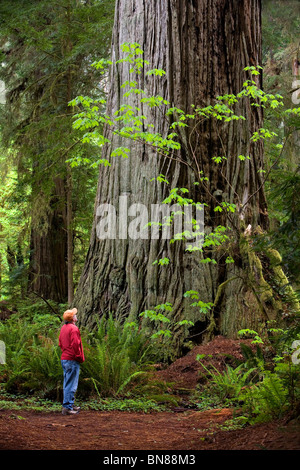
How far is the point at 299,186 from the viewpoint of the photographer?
11.9 feet

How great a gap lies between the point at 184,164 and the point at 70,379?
156 inches

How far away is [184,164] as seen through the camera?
8.11 meters

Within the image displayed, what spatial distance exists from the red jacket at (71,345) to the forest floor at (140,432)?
0.64 m

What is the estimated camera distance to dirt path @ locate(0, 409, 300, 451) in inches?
137

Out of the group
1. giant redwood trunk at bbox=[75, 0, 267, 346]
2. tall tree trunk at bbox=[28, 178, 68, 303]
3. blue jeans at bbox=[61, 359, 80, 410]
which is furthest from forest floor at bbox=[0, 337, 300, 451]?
tall tree trunk at bbox=[28, 178, 68, 303]

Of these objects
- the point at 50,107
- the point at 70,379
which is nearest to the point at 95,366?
the point at 70,379

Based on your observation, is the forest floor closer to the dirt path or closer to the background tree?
the dirt path

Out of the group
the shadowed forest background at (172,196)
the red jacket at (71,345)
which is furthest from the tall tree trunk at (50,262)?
the red jacket at (71,345)

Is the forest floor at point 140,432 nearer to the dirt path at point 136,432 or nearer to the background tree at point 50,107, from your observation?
the dirt path at point 136,432

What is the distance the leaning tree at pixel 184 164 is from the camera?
7684 mm

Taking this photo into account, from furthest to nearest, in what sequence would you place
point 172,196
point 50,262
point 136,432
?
point 50,262 → point 172,196 → point 136,432

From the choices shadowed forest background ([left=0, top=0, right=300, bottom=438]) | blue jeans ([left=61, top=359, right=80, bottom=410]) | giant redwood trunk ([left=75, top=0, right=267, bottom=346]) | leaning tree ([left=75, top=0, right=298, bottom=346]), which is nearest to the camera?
blue jeans ([left=61, top=359, right=80, bottom=410])

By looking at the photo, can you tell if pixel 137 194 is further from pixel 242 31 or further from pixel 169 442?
pixel 169 442

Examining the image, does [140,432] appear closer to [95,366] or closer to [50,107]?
[95,366]
